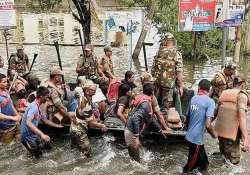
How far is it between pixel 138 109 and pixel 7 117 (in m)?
2.49

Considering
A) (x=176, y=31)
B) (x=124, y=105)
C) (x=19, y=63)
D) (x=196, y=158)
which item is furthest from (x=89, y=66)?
(x=176, y=31)

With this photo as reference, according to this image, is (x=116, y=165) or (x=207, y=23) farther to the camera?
(x=207, y=23)

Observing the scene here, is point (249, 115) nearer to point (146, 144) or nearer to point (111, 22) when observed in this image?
point (146, 144)

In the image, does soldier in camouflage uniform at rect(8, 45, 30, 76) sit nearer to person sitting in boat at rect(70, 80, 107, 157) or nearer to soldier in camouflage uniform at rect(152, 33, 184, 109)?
soldier in camouflage uniform at rect(152, 33, 184, 109)

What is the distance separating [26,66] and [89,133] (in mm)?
4495

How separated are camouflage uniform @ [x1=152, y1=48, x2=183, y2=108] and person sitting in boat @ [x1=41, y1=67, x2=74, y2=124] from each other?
80.6 inches

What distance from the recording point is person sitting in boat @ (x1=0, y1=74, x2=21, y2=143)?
9218 millimetres

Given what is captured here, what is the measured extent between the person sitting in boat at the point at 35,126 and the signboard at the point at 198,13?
14.5 feet

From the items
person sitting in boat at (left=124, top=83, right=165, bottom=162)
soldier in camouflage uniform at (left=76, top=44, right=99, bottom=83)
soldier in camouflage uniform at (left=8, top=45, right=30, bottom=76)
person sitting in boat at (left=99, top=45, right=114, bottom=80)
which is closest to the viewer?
person sitting in boat at (left=124, top=83, right=165, bottom=162)

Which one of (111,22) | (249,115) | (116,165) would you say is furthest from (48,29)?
(116,165)

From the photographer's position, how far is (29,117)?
8.50 metres

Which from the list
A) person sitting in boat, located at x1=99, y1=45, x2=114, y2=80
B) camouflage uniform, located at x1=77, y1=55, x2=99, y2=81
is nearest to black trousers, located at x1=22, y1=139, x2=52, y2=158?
camouflage uniform, located at x1=77, y1=55, x2=99, y2=81

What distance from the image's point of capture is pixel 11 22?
1484 centimetres

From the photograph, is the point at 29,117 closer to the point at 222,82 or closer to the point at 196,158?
the point at 196,158
